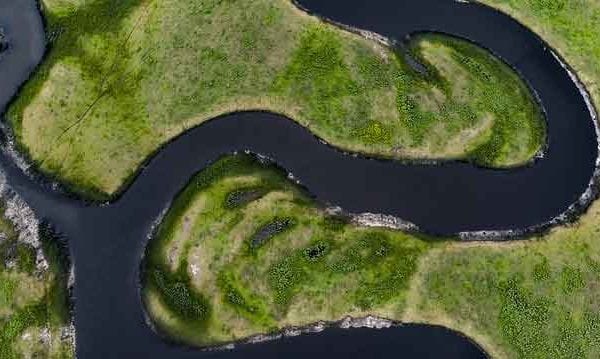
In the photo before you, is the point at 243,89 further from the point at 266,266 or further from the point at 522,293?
the point at 522,293

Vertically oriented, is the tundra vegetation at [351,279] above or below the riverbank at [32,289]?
above

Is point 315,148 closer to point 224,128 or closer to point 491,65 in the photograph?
point 224,128

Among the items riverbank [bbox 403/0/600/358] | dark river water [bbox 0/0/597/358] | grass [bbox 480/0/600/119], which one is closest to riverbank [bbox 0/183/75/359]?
dark river water [bbox 0/0/597/358]

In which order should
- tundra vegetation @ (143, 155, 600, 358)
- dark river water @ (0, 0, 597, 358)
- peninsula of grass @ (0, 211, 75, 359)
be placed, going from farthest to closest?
peninsula of grass @ (0, 211, 75, 359) → dark river water @ (0, 0, 597, 358) → tundra vegetation @ (143, 155, 600, 358)

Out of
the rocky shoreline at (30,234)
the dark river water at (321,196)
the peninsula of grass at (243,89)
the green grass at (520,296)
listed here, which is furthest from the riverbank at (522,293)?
the rocky shoreline at (30,234)

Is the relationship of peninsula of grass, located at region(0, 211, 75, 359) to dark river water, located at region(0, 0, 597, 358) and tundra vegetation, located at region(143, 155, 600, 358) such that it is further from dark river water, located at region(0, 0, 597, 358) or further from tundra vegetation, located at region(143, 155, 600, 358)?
tundra vegetation, located at region(143, 155, 600, 358)

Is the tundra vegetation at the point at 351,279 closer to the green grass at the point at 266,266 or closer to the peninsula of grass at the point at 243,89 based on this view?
the green grass at the point at 266,266
